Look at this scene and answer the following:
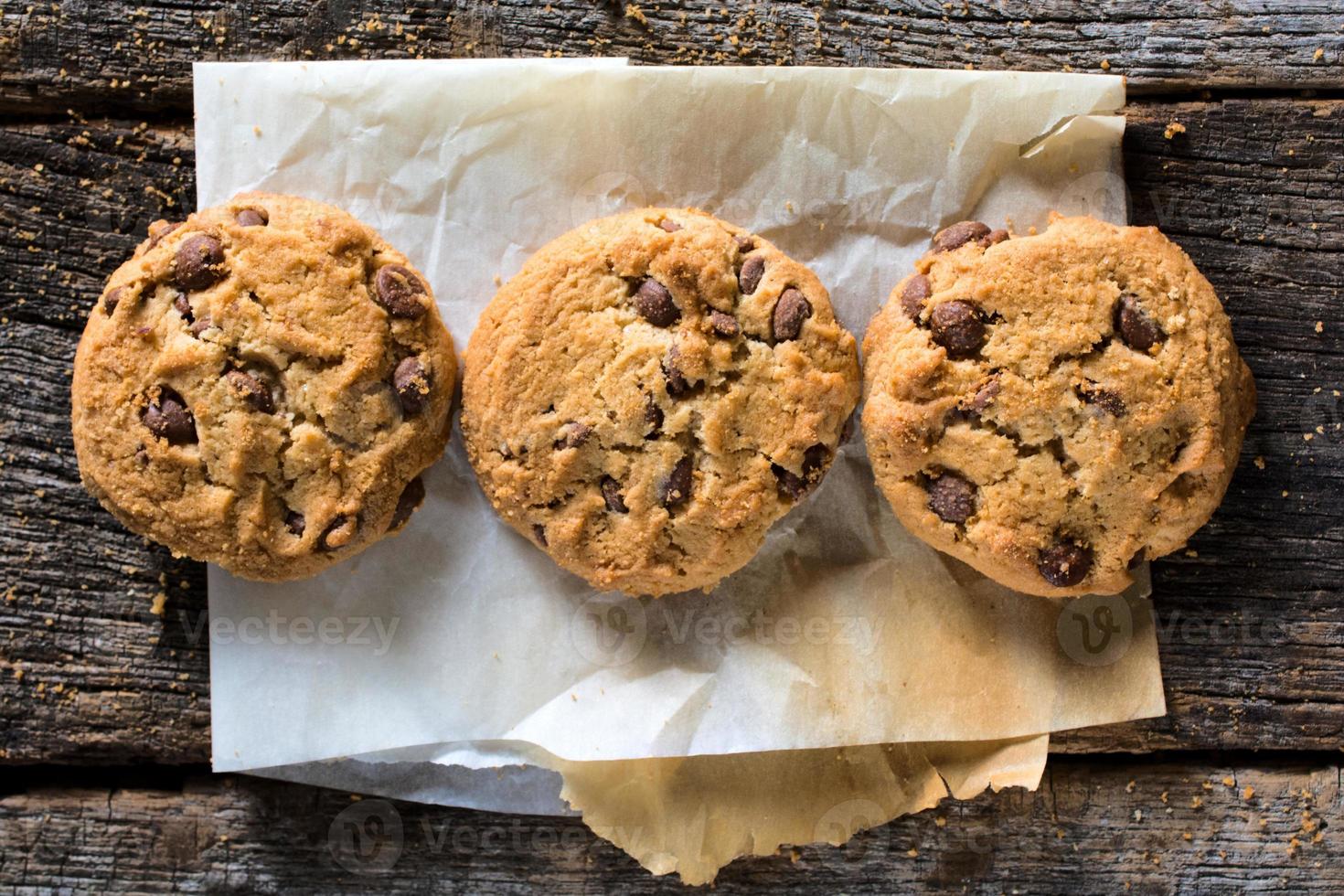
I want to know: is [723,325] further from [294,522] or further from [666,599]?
[294,522]

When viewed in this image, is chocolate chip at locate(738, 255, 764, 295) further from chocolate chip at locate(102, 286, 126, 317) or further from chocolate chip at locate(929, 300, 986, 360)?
chocolate chip at locate(102, 286, 126, 317)

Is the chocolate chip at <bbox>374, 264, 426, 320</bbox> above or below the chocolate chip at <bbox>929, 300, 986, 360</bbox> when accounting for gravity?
above

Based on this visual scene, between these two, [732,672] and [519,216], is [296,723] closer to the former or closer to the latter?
[732,672]

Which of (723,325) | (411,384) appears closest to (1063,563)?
(723,325)

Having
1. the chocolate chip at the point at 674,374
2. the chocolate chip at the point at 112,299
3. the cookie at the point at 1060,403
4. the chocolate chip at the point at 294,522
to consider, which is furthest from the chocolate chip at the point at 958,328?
the chocolate chip at the point at 112,299

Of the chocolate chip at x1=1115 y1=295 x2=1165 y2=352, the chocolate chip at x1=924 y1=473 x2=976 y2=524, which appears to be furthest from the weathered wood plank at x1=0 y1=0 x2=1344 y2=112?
the chocolate chip at x1=924 y1=473 x2=976 y2=524

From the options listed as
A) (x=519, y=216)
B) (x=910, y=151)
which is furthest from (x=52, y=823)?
(x=910, y=151)
